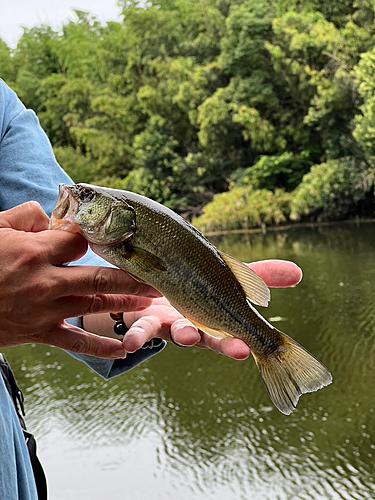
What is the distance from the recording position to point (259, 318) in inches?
39.9

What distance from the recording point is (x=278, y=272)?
97 cm

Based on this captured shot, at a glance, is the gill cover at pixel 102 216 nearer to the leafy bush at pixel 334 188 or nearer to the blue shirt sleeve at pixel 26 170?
the blue shirt sleeve at pixel 26 170

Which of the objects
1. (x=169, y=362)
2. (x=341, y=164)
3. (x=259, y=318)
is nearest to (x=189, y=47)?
(x=341, y=164)

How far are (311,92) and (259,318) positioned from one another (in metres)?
18.3

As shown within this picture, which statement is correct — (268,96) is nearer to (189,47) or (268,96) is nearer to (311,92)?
(311,92)

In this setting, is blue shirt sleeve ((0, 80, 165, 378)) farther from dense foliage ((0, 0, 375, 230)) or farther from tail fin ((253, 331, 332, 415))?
dense foliage ((0, 0, 375, 230))

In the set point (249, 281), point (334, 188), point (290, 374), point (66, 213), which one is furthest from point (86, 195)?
point (334, 188)

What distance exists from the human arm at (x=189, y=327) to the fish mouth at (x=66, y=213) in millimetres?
188

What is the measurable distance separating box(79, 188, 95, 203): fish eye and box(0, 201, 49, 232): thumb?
0.09 meters

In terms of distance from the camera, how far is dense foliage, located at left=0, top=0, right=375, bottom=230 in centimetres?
1681

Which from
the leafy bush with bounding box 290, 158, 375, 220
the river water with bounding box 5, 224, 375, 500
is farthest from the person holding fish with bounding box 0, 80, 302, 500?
the leafy bush with bounding box 290, 158, 375, 220

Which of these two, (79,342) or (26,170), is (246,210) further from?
(79,342)

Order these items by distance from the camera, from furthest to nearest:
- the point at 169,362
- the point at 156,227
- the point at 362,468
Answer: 1. the point at 169,362
2. the point at 362,468
3. the point at 156,227

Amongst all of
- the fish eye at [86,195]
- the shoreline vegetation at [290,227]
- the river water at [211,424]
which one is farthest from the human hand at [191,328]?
the shoreline vegetation at [290,227]
